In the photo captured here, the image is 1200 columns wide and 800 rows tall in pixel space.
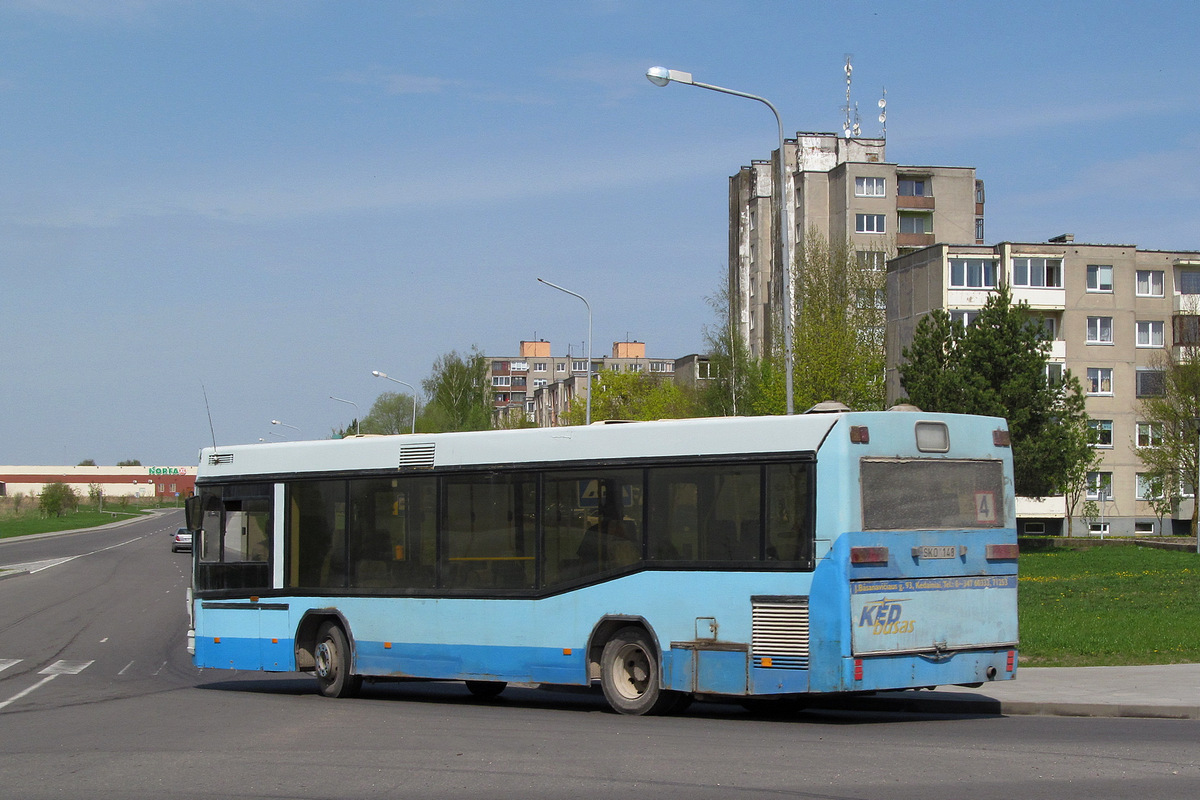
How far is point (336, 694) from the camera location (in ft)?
50.4

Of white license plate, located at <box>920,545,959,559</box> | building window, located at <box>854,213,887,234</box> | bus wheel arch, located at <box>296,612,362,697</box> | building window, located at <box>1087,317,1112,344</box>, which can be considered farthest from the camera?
building window, located at <box>854,213,887,234</box>

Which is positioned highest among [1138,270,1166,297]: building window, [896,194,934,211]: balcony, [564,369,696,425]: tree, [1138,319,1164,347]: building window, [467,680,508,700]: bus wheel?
[896,194,934,211]: balcony

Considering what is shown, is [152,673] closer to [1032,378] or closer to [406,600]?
[406,600]

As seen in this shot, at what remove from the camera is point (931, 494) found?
11992 millimetres

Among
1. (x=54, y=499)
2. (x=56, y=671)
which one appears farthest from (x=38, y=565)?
(x=54, y=499)

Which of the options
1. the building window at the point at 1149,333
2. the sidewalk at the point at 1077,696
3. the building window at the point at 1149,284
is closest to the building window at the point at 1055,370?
the building window at the point at 1149,333

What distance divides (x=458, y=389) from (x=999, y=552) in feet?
311

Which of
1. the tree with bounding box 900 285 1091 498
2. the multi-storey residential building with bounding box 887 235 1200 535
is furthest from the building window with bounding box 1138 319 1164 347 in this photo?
the tree with bounding box 900 285 1091 498

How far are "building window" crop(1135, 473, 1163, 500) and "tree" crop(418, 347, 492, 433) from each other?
48922 mm

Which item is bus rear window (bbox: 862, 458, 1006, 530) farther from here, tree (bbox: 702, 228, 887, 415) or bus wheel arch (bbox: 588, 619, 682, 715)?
tree (bbox: 702, 228, 887, 415)

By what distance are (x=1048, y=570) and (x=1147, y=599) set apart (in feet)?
46.8

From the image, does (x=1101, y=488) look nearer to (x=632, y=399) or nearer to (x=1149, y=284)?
(x=1149, y=284)

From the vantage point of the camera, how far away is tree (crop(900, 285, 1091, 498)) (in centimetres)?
4962

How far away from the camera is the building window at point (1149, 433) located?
214 ft
